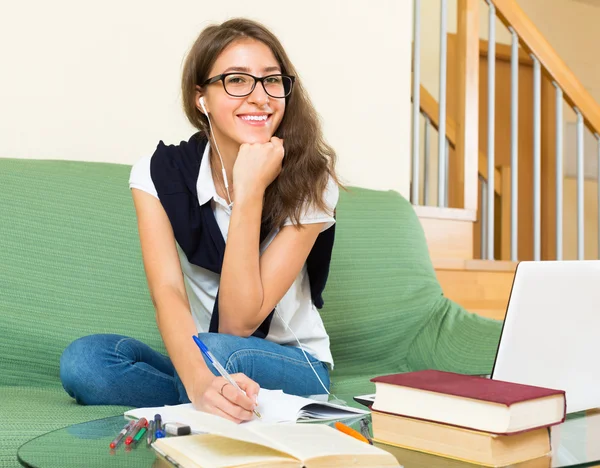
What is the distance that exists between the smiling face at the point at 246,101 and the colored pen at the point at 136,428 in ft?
2.55

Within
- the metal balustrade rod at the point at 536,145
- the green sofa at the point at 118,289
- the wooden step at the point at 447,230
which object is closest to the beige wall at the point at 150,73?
the wooden step at the point at 447,230

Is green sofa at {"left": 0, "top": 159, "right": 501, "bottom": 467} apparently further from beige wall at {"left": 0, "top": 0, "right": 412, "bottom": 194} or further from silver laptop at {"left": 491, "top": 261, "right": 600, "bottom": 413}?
silver laptop at {"left": 491, "top": 261, "right": 600, "bottom": 413}

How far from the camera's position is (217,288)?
5.17 feet

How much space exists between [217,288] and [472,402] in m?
0.93

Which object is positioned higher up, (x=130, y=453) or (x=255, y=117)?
(x=255, y=117)

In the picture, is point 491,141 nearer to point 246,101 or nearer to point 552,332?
point 246,101

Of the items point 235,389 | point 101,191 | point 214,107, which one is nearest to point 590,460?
point 235,389

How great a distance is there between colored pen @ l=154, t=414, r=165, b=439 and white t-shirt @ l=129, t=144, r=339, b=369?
67 centimetres

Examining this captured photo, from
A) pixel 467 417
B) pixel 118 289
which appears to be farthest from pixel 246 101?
pixel 467 417

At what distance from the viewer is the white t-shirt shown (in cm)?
153

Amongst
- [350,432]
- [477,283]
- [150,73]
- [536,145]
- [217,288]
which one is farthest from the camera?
[536,145]

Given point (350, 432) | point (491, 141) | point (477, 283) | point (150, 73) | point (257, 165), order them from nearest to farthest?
1. point (350, 432)
2. point (257, 165)
3. point (150, 73)
4. point (477, 283)
5. point (491, 141)

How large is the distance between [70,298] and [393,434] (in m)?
1.06

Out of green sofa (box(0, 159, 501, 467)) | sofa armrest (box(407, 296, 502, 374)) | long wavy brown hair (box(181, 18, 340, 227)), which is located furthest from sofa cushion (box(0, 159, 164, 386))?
sofa armrest (box(407, 296, 502, 374))
